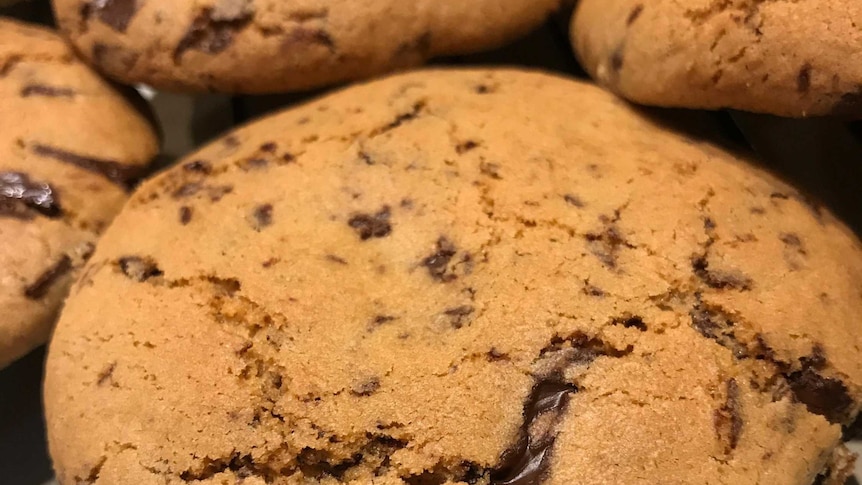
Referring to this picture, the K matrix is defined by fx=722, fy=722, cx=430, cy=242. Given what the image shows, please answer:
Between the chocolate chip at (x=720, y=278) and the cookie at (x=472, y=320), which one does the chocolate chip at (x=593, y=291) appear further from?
the chocolate chip at (x=720, y=278)

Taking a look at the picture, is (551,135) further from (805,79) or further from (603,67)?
(805,79)

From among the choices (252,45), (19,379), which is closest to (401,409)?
(252,45)

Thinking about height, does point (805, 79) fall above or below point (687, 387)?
above

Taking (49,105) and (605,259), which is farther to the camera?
(49,105)

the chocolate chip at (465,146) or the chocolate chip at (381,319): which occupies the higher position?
the chocolate chip at (465,146)

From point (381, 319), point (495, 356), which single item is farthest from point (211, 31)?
point (495, 356)

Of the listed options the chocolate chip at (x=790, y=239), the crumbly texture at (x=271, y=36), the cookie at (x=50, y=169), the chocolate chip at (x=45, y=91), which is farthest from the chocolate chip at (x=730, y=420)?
the chocolate chip at (x=45, y=91)

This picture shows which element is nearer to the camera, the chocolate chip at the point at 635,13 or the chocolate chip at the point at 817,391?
the chocolate chip at the point at 817,391
